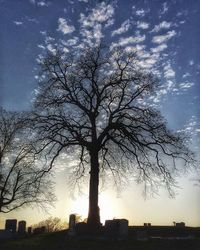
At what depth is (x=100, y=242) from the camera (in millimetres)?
21109

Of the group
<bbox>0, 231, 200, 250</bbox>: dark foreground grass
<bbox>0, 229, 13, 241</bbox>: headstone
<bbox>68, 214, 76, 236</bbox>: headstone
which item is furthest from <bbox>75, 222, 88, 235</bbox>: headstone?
<bbox>0, 229, 13, 241</bbox>: headstone

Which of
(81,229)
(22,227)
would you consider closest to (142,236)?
(81,229)

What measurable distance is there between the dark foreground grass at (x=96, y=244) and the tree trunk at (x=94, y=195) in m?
2.86

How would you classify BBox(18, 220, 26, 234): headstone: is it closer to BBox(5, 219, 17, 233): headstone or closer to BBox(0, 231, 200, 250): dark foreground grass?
BBox(5, 219, 17, 233): headstone

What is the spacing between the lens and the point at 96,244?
20594 mm

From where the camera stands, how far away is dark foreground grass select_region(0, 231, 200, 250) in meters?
18.9

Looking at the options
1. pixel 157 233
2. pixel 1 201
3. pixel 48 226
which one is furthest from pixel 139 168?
pixel 48 226

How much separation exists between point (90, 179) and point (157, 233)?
6016mm

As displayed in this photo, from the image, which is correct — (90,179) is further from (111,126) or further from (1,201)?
(1,201)

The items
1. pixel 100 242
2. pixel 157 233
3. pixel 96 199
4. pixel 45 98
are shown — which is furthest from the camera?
pixel 45 98

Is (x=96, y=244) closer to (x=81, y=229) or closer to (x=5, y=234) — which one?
(x=81, y=229)

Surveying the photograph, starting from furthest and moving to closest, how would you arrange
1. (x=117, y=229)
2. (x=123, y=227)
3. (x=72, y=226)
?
(x=72, y=226) < (x=117, y=229) < (x=123, y=227)

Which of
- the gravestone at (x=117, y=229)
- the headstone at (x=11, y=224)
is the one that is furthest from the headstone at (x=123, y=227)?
the headstone at (x=11, y=224)

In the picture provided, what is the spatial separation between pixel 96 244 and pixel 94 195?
648cm
